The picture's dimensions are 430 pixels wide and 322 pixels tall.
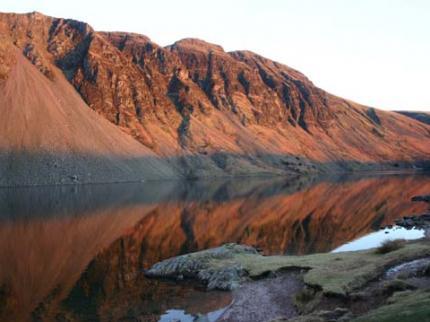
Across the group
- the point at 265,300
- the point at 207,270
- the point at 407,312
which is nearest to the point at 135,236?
the point at 207,270

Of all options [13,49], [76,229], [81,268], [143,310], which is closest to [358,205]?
[76,229]

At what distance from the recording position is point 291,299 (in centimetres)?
2970

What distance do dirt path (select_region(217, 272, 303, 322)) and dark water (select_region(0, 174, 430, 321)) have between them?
1.25 m

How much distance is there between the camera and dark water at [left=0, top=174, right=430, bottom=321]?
102ft

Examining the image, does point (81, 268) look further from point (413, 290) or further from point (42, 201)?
point (42, 201)

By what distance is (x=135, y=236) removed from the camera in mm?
58719

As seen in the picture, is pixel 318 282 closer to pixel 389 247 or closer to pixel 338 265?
pixel 338 265

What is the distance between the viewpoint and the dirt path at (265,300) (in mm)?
27906

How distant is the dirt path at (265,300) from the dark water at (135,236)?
1.25 m

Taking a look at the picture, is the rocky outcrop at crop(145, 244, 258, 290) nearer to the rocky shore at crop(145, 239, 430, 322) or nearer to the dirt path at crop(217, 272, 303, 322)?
the rocky shore at crop(145, 239, 430, 322)

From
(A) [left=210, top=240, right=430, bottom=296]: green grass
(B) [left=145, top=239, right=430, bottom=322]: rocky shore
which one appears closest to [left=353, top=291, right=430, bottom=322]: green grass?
(B) [left=145, top=239, right=430, bottom=322]: rocky shore

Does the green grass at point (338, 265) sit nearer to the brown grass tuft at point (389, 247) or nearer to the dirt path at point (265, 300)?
the brown grass tuft at point (389, 247)

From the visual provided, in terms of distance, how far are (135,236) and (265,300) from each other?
3129cm

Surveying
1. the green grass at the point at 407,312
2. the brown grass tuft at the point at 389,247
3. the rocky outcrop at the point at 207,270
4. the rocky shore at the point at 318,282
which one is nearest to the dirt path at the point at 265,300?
A: the rocky shore at the point at 318,282
